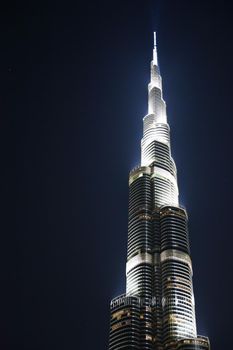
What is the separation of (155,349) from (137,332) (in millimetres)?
8772

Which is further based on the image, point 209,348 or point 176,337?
point 176,337

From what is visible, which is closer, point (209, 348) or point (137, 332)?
point (209, 348)

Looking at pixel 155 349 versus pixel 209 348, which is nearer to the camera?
pixel 209 348

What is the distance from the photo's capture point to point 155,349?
198 meters

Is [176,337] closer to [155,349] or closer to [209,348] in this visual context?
[155,349]

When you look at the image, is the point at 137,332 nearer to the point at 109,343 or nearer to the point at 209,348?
the point at 109,343

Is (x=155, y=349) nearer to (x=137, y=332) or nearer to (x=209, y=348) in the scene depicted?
(x=137, y=332)

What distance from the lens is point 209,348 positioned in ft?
582

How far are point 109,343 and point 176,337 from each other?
2453 centimetres

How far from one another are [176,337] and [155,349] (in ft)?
28.7

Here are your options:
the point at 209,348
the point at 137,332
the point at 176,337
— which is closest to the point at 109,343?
the point at 137,332

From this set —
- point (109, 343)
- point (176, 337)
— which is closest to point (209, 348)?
point (176, 337)

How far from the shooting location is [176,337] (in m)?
198

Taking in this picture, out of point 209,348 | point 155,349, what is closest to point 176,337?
point 155,349
